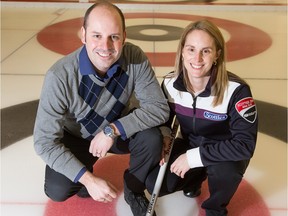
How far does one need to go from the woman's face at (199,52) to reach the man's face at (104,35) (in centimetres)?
27

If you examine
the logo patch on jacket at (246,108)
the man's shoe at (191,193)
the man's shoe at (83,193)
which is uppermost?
the logo patch on jacket at (246,108)

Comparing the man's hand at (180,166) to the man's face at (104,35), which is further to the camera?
the man's hand at (180,166)

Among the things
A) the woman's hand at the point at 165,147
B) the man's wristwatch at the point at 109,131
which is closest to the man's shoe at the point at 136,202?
the woman's hand at the point at 165,147

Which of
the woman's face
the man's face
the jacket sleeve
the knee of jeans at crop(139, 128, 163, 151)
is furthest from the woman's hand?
the man's face

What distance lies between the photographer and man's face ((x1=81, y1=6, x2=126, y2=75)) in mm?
1468

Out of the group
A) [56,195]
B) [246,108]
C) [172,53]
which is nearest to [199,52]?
[246,108]

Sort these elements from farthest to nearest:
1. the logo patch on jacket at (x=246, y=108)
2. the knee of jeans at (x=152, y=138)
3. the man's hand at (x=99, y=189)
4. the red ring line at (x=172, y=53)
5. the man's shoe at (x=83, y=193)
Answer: the red ring line at (x=172, y=53)
the man's shoe at (x=83, y=193)
the knee of jeans at (x=152, y=138)
the logo patch on jacket at (x=246, y=108)
the man's hand at (x=99, y=189)

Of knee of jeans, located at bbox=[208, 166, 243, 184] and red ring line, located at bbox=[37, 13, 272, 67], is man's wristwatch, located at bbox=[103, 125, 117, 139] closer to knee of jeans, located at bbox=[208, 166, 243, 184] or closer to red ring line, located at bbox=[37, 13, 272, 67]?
knee of jeans, located at bbox=[208, 166, 243, 184]

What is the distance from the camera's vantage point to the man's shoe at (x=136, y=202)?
1.65 meters

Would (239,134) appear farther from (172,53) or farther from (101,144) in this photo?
(172,53)

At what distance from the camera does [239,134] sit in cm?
155

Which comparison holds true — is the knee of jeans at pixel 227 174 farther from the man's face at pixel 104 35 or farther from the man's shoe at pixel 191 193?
the man's face at pixel 104 35

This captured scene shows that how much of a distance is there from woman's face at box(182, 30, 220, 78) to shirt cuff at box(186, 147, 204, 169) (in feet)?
1.00

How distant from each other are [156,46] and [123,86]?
2.82 m
